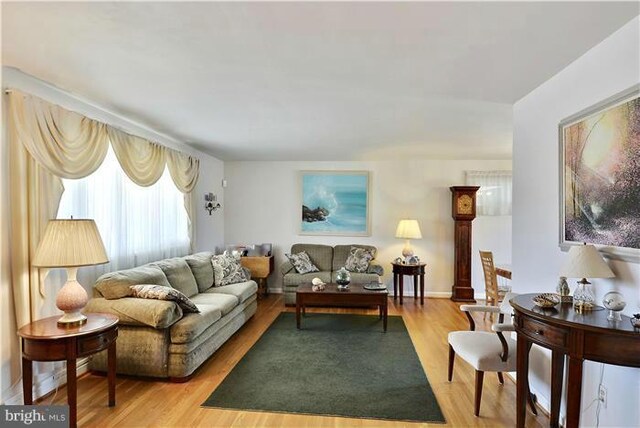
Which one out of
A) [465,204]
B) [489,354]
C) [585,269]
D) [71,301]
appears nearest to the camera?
[585,269]

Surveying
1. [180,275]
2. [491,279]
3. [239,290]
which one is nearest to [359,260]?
[491,279]

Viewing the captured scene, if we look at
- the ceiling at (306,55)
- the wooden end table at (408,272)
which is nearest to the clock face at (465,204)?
the wooden end table at (408,272)

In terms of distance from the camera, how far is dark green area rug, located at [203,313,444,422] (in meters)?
2.47

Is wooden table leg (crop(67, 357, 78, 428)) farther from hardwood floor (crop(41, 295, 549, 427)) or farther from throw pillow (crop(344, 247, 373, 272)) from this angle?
throw pillow (crop(344, 247, 373, 272))

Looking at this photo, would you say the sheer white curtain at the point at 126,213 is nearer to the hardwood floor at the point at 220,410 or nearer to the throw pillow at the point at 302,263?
the hardwood floor at the point at 220,410

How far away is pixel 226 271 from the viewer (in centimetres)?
449

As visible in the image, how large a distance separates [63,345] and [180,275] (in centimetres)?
164

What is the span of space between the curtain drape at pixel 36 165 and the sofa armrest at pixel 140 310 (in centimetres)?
46

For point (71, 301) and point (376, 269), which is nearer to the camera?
point (71, 301)

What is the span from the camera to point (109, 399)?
8.13ft

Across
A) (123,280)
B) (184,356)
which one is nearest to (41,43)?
(123,280)

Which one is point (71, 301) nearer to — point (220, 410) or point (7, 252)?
point (7, 252)

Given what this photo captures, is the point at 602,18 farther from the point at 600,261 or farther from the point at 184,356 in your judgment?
the point at 184,356

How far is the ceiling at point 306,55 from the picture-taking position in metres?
1.67
